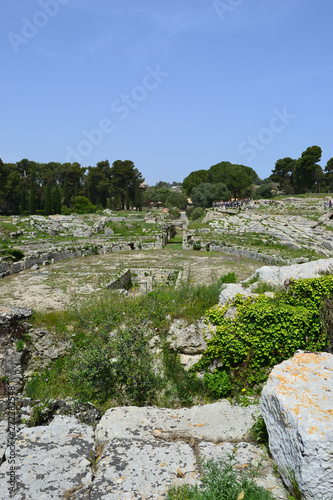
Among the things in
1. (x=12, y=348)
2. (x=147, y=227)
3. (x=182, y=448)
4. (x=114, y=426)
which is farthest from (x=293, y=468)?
(x=147, y=227)

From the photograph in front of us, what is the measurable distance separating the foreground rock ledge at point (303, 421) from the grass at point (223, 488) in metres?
0.41

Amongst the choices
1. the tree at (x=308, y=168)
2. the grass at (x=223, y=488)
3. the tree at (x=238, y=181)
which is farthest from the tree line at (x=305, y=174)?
the grass at (x=223, y=488)

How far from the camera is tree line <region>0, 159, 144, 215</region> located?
56.8 meters

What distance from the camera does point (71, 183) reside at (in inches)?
2608

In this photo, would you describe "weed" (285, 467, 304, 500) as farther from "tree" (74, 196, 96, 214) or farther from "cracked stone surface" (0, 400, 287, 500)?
"tree" (74, 196, 96, 214)

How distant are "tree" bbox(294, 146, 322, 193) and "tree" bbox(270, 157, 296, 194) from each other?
34.5 ft

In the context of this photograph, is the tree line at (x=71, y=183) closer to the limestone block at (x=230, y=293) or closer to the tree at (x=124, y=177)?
the tree at (x=124, y=177)

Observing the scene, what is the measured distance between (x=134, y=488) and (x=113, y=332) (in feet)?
18.8

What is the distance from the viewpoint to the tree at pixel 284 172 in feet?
242

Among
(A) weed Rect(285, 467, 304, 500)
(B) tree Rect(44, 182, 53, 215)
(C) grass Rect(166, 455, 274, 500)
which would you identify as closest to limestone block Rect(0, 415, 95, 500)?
(C) grass Rect(166, 455, 274, 500)

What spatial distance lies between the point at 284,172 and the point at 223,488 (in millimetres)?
80438

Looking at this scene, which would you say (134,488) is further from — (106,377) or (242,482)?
(106,377)

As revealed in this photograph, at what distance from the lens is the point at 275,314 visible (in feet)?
24.1

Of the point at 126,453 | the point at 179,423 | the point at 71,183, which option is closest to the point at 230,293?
the point at 179,423
